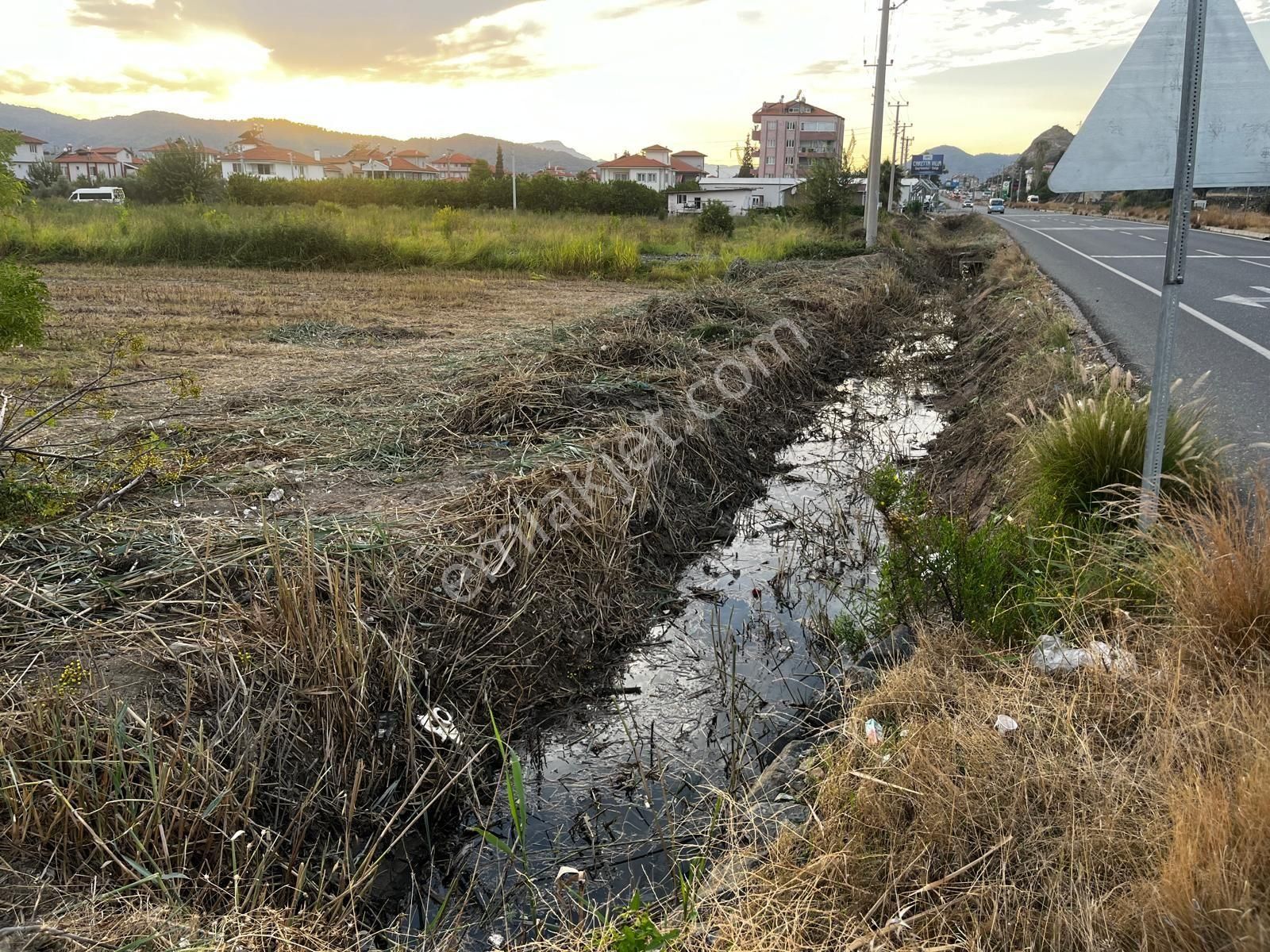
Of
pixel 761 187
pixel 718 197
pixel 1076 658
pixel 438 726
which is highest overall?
pixel 761 187

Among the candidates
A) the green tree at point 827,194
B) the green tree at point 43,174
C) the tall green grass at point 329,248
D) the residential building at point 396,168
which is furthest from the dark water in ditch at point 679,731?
the residential building at point 396,168

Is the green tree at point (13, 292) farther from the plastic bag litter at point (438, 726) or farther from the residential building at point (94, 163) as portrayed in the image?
the residential building at point (94, 163)

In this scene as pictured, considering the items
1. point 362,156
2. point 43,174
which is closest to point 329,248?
point 43,174

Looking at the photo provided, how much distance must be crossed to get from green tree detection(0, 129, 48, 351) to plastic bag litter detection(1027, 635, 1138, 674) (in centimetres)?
497

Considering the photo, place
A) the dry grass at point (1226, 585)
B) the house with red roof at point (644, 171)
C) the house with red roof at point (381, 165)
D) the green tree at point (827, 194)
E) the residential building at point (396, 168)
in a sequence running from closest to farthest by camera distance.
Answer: the dry grass at point (1226, 585)
the green tree at point (827, 194)
the house with red roof at point (644, 171)
the house with red roof at point (381, 165)
the residential building at point (396, 168)

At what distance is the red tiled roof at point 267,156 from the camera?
320 ft

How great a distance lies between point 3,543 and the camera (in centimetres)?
403

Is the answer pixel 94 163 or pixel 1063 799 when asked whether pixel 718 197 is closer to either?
pixel 94 163

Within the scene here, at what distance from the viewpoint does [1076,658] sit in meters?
3.28

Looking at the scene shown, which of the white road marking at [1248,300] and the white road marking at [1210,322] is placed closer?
the white road marking at [1210,322]

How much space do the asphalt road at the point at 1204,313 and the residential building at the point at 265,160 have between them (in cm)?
9428

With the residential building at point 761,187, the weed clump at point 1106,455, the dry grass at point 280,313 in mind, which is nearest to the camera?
the weed clump at point 1106,455

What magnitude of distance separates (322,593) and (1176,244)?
379 centimetres

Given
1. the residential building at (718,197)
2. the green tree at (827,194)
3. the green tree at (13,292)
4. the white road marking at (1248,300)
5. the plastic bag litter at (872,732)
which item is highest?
the residential building at (718,197)
